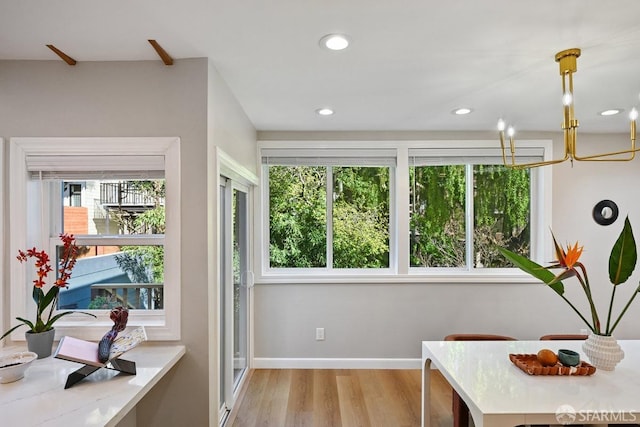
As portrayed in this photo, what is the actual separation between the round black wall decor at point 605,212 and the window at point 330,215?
6.77ft

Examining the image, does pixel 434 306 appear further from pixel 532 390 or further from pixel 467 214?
pixel 532 390

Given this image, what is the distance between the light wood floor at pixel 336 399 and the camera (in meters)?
2.44

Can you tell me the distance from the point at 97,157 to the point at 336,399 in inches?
97.7

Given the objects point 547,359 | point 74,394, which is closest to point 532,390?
point 547,359

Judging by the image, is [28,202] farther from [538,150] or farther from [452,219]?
[538,150]

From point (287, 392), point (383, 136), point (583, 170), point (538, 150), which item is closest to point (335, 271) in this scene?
point (287, 392)

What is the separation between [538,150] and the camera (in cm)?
332

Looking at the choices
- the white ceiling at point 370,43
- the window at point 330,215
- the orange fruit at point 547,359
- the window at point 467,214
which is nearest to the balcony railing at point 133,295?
the white ceiling at point 370,43

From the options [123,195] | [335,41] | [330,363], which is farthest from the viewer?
[330,363]

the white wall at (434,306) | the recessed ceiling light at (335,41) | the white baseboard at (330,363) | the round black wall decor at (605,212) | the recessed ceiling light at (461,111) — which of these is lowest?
the white baseboard at (330,363)

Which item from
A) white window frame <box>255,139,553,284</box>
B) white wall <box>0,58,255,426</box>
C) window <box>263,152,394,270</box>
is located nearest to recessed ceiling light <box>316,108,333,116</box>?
white window frame <box>255,139,553,284</box>

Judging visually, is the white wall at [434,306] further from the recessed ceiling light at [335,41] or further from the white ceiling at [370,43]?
the recessed ceiling light at [335,41]

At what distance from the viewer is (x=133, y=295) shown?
195 cm

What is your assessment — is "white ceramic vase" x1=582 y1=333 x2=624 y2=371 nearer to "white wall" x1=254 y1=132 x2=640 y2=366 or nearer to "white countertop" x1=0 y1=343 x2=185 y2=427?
"white wall" x1=254 y1=132 x2=640 y2=366
